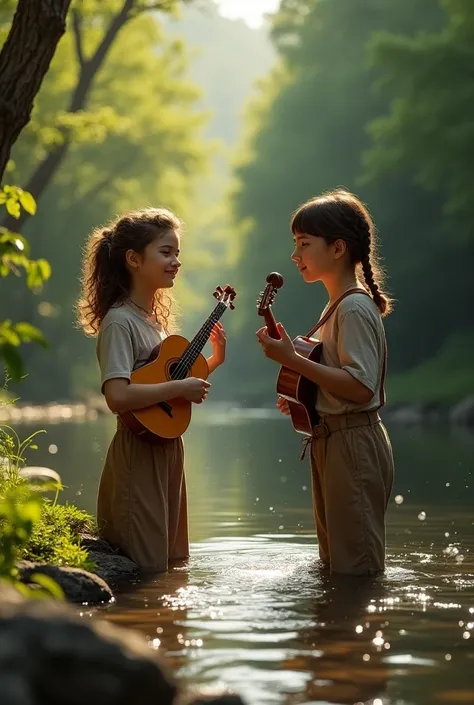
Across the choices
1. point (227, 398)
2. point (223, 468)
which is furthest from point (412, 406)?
point (227, 398)

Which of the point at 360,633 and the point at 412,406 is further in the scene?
the point at 412,406

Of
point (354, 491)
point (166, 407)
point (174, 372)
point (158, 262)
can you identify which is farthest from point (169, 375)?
point (354, 491)

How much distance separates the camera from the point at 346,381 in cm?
581

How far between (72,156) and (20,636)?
3534 cm

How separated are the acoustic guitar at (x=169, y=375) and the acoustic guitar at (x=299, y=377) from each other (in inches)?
14.0

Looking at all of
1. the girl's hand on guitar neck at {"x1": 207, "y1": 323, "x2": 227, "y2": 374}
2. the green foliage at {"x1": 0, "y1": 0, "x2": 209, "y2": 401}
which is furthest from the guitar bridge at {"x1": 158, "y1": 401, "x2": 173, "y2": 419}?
the green foliage at {"x1": 0, "y1": 0, "x2": 209, "y2": 401}

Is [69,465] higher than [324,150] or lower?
lower

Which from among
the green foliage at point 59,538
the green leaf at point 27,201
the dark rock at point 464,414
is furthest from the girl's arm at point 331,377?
the dark rock at point 464,414

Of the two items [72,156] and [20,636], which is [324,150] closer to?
[72,156]

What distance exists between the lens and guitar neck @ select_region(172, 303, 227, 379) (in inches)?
249

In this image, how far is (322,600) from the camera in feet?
17.8

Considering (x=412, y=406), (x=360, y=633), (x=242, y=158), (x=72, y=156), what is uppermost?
(x=242, y=158)

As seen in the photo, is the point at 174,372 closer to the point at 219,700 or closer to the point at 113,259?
the point at 113,259

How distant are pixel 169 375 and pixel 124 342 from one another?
271 mm
